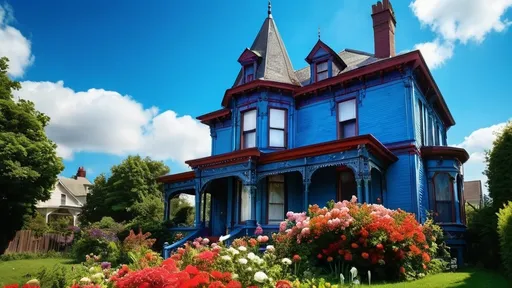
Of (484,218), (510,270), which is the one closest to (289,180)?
(484,218)

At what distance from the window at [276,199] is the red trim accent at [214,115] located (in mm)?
4963

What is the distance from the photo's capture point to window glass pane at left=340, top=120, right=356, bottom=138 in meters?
17.0

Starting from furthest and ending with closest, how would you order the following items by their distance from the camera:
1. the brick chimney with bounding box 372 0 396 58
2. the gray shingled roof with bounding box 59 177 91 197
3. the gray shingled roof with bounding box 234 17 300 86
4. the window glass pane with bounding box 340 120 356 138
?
1. the gray shingled roof with bounding box 59 177 91 197
2. the gray shingled roof with bounding box 234 17 300 86
3. the brick chimney with bounding box 372 0 396 58
4. the window glass pane with bounding box 340 120 356 138

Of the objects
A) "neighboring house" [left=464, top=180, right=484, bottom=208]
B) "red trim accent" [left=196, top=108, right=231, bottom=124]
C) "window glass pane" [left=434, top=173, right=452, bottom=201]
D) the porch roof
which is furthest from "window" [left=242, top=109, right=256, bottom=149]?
"neighboring house" [left=464, top=180, right=484, bottom=208]

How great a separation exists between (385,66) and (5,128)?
23516 mm

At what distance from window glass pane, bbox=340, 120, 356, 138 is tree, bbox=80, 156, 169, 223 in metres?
24.6

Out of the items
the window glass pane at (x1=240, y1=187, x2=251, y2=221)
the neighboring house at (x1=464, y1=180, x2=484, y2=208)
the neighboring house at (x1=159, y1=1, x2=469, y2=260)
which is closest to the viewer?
the neighboring house at (x1=159, y1=1, x2=469, y2=260)

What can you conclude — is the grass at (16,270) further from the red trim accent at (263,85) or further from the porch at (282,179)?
the red trim accent at (263,85)

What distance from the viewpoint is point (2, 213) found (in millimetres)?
27250

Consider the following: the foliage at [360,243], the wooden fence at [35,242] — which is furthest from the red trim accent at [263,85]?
the wooden fence at [35,242]

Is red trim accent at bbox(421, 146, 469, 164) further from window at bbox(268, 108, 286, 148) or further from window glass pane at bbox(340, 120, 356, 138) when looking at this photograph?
window at bbox(268, 108, 286, 148)

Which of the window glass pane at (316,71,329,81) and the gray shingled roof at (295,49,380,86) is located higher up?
the gray shingled roof at (295,49,380,86)

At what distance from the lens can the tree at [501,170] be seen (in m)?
14.0

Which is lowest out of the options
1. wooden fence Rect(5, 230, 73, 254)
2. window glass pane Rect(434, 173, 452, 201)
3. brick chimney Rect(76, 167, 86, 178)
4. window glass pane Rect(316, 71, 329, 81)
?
wooden fence Rect(5, 230, 73, 254)
